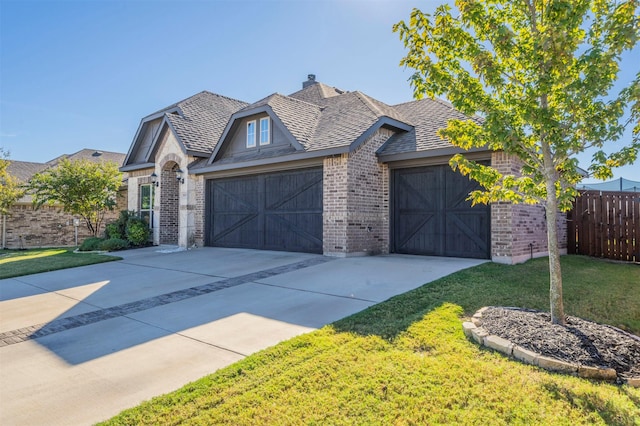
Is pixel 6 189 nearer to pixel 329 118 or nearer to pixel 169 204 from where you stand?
pixel 169 204

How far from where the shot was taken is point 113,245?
14.4 meters

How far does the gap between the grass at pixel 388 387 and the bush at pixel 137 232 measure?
13.0m

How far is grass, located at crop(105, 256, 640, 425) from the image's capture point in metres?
2.75

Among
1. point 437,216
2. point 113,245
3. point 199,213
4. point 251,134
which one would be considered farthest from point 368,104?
point 113,245

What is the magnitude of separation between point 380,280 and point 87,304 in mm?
5305

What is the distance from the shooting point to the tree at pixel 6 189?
18562mm

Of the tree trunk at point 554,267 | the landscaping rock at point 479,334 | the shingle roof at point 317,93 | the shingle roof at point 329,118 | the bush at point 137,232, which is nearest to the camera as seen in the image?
the landscaping rock at point 479,334

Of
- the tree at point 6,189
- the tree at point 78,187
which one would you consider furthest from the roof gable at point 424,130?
the tree at point 6,189

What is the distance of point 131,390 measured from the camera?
3314mm

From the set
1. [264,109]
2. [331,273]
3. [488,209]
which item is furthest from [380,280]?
[264,109]

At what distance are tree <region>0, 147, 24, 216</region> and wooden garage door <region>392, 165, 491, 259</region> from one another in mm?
19135

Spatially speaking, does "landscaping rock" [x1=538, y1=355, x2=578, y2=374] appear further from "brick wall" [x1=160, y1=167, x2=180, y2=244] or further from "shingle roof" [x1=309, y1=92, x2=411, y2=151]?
"brick wall" [x1=160, y1=167, x2=180, y2=244]

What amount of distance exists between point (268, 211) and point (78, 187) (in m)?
10.1

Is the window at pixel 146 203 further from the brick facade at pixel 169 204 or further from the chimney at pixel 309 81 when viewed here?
the chimney at pixel 309 81
